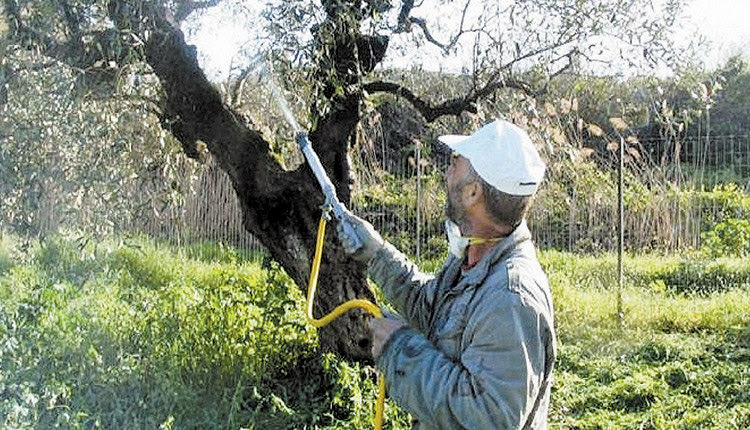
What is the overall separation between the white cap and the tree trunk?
9.33 feet

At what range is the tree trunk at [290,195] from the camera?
17.5 feet

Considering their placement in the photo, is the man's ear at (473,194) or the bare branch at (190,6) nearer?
the man's ear at (473,194)

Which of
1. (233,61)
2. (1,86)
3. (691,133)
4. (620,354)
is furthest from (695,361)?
(691,133)

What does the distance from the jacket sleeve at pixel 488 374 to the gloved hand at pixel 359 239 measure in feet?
2.61

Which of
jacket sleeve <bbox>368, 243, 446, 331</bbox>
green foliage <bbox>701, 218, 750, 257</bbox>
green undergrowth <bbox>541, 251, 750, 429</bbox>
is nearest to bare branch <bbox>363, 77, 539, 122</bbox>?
green undergrowth <bbox>541, 251, 750, 429</bbox>

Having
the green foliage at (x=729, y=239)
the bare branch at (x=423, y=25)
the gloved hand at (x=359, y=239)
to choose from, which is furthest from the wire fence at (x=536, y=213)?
the gloved hand at (x=359, y=239)

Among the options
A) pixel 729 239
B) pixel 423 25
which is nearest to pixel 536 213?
pixel 729 239

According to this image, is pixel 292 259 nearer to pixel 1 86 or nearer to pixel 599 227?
pixel 1 86

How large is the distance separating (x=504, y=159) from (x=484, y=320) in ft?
1.40

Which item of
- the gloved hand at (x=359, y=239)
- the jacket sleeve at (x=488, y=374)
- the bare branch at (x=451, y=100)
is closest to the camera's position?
the jacket sleeve at (x=488, y=374)

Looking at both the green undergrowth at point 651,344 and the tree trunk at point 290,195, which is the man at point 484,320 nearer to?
the tree trunk at point 290,195

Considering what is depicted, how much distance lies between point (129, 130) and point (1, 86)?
0.76 m

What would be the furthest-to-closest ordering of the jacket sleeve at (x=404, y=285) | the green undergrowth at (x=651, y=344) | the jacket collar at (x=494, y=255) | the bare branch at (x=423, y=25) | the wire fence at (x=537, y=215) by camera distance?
1. the wire fence at (x=537, y=215)
2. the green undergrowth at (x=651, y=344)
3. the bare branch at (x=423, y=25)
4. the jacket sleeve at (x=404, y=285)
5. the jacket collar at (x=494, y=255)

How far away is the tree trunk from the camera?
5.33 m
